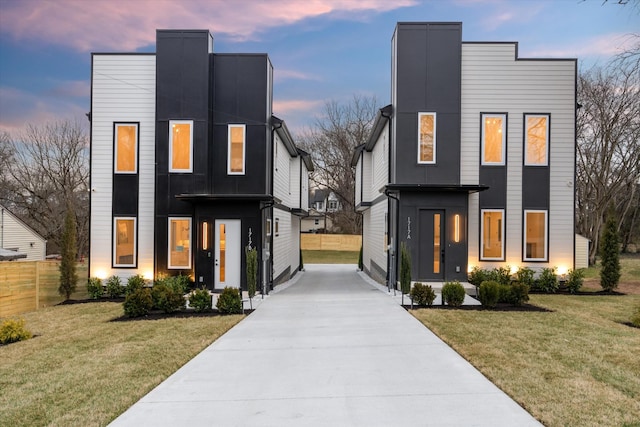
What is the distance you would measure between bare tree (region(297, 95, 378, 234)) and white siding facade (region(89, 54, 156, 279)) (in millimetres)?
25991

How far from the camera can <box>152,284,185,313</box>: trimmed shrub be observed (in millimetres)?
A: 9508

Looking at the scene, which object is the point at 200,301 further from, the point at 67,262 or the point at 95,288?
the point at 67,262

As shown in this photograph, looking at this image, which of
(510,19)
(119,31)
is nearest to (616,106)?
(510,19)

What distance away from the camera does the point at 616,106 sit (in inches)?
888

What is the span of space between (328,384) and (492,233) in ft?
31.6

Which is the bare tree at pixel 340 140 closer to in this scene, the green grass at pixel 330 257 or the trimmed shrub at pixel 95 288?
the green grass at pixel 330 257

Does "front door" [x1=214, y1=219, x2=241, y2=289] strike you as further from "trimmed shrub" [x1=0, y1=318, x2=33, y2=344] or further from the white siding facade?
"trimmed shrub" [x1=0, y1=318, x2=33, y2=344]

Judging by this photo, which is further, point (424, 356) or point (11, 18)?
point (11, 18)

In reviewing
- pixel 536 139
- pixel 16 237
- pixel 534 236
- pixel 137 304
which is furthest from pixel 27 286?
pixel 16 237

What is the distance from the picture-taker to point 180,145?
41.9 ft

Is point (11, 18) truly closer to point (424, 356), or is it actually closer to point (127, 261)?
point (127, 261)

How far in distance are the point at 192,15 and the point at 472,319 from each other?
1479 cm

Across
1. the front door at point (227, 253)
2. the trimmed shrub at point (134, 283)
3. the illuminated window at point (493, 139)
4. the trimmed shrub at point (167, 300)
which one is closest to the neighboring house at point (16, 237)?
the trimmed shrub at point (134, 283)

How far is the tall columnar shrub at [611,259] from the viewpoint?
42.1ft
